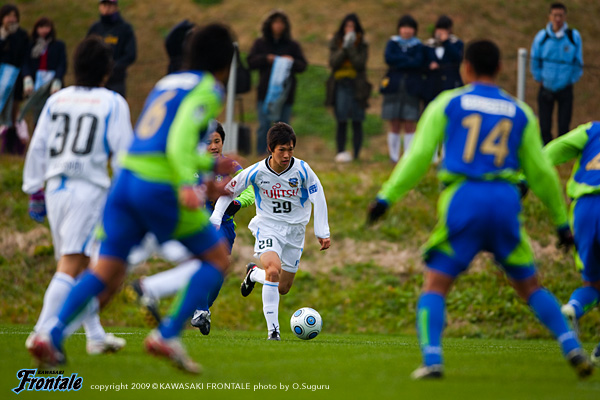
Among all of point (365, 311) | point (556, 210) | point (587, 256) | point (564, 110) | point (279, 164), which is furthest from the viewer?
point (564, 110)

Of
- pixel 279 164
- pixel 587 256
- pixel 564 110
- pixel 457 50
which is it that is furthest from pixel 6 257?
pixel 587 256

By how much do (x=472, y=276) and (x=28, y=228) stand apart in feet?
26.6

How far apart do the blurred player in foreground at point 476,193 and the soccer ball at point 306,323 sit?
4.01 metres

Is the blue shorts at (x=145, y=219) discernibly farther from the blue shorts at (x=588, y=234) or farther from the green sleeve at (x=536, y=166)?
the blue shorts at (x=588, y=234)

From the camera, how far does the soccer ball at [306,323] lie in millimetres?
9883

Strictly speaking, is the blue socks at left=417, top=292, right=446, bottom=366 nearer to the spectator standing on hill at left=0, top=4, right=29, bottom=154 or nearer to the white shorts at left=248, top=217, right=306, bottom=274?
the white shorts at left=248, top=217, right=306, bottom=274

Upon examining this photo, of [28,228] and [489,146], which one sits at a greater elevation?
[489,146]

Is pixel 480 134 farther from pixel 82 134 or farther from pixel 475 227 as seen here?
pixel 82 134

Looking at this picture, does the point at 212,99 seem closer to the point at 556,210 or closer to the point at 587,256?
the point at 556,210

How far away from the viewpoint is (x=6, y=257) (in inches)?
620

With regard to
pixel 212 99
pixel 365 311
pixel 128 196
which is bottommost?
pixel 365 311

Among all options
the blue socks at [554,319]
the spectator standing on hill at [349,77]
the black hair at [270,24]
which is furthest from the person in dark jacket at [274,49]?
the blue socks at [554,319]

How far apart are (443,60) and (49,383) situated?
11.7 meters

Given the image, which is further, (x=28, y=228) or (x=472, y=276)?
(x=28, y=228)
